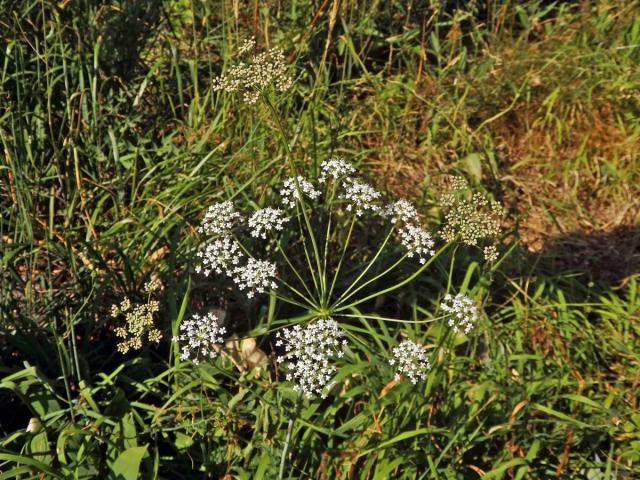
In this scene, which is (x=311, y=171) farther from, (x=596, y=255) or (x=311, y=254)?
(x=596, y=255)

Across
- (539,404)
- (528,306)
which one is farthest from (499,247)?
(539,404)

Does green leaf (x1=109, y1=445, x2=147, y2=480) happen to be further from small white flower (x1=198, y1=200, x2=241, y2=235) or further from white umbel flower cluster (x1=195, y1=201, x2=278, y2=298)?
small white flower (x1=198, y1=200, x2=241, y2=235)

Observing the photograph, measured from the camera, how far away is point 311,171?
367 cm

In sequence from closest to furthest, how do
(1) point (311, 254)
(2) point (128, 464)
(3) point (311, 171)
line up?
(2) point (128, 464) → (1) point (311, 254) → (3) point (311, 171)

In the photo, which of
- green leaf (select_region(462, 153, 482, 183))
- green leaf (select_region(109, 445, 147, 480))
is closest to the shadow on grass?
Answer: green leaf (select_region(462, 153, 482, 183))

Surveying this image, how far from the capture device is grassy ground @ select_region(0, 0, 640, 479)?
2844mm

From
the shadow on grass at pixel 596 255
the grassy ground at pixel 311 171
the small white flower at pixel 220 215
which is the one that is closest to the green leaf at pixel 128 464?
the grassy ground at pixel 311 171

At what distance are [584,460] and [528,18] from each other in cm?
319

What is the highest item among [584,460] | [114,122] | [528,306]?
[114,122]

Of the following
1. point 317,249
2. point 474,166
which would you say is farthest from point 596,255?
point 317,249

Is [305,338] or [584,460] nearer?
[305,338]

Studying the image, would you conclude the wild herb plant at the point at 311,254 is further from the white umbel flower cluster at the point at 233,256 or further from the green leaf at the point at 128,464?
the green leaf at the point at 128,464

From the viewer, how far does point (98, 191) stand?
3658 mm

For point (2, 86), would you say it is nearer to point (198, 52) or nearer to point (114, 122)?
point (114, 122)
